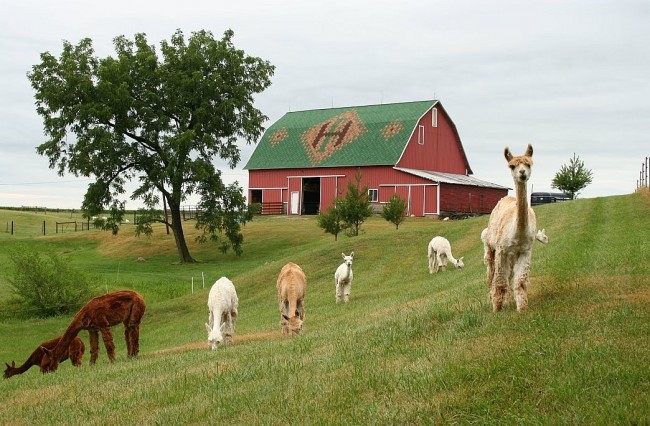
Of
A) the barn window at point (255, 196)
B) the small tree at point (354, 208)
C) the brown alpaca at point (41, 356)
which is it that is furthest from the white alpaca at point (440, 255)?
the barn window at point (255, 196)

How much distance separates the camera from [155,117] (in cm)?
5184

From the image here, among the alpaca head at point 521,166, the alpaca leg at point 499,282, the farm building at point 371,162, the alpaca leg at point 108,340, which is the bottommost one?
the alpaca leg at point 108,340

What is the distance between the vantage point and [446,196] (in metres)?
64.0

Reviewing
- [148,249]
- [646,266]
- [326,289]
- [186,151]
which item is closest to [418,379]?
[646,266]

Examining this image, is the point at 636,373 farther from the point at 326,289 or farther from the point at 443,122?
the point at 443,122

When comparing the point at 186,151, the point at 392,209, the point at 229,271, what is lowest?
the point at 229,271

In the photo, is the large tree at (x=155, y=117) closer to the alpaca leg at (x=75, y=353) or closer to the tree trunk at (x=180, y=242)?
the tree trunk at (x=180, y=242)

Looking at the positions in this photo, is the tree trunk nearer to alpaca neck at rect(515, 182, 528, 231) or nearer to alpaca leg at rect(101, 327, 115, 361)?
alpaca leg at rect(101, 327, 115, 361)

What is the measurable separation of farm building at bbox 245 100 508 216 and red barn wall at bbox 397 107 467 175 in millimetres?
88

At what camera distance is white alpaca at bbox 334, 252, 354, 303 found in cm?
2512

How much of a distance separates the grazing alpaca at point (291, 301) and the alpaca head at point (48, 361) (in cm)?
517

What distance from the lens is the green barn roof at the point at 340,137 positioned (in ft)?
222

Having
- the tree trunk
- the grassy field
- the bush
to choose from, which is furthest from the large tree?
the grassy field

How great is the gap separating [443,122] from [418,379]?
65389 millimetres
